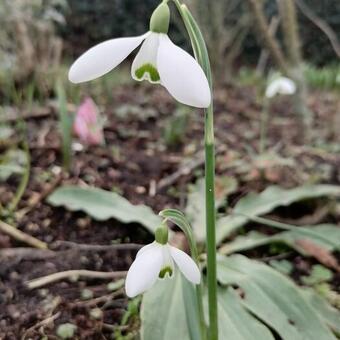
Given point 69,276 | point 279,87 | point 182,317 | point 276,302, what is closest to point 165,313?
point 182,317

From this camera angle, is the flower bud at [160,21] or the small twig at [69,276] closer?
the flower bud at [160,21]

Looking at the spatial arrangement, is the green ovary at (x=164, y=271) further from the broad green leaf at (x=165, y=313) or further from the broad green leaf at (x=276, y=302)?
the broad green leaf at (x=276, y=302)

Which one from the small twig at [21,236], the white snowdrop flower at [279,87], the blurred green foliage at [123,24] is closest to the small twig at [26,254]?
the small twig at [21,236]

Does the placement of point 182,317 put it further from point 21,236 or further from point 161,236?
point 21,236

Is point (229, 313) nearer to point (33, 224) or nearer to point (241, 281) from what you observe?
point (241, 281)

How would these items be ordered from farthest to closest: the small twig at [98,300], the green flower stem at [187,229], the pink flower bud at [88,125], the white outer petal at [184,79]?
the pink flower bud at [88,125], the small twig at [98,300], the green flower stem at [187,229], the white outer petal at [184,79]

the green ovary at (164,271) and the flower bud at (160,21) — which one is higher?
the flower bud at (160,21)

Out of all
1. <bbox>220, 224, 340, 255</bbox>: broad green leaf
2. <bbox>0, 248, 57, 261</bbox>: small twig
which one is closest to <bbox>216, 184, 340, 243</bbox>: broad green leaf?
<bbox>220, 224, 340, 255</bbox>: broad green leaf
